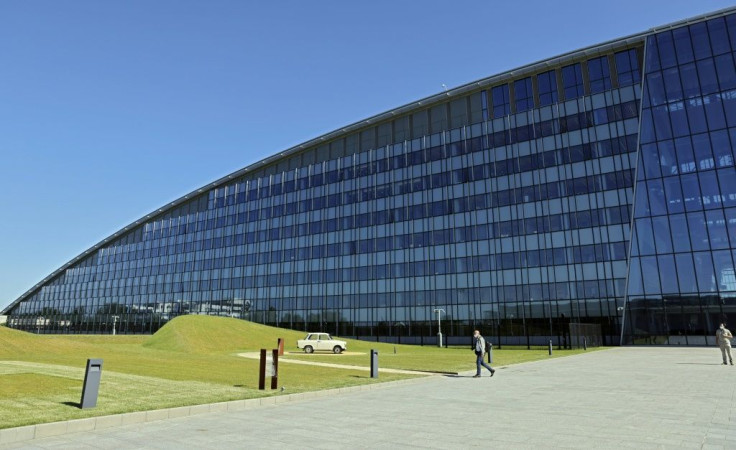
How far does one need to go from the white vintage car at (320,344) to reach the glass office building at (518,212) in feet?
69.5

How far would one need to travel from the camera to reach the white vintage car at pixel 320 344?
1622 inches

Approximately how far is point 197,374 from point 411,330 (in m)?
46.6

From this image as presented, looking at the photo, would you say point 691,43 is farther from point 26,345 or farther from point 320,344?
point 26,345

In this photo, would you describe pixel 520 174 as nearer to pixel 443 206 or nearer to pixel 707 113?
pixel 443 206

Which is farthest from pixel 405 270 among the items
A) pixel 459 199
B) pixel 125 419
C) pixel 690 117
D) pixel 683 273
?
pixel 125 419

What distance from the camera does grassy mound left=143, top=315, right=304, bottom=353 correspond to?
41844 millimetres

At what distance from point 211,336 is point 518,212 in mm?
37279

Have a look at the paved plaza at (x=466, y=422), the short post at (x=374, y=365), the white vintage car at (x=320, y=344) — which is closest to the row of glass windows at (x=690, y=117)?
the white vintage car at (x=320, y=344)

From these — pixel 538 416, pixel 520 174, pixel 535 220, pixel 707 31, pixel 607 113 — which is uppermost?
pixel 707 31

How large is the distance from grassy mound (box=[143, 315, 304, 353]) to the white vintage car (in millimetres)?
7147

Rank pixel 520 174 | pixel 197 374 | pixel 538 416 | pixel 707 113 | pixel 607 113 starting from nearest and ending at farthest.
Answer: pixel 538 416
pixel 197 374
pixel 707 113
pixel 607 113
pixel 520 174

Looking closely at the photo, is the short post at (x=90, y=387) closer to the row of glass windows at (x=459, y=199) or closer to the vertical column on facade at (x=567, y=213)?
the vertical column on facade at (x=567, y=213)

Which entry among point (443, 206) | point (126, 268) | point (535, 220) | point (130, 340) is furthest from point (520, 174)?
point (126, 268)

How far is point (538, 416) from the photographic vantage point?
414 inches
